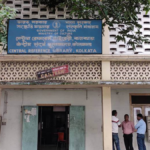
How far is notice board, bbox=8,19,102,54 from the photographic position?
25.3ft

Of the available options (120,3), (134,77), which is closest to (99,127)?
(134,77)

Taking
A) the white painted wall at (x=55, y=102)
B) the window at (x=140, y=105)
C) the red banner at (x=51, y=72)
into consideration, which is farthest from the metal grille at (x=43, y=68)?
the window at (x=140, y=105)

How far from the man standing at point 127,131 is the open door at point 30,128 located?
3.26 metres

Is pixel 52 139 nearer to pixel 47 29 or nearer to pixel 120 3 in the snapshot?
pixel 47 29

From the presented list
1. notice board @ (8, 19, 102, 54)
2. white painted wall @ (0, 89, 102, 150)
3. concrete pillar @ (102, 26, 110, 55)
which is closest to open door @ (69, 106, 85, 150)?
white painted wall @ (0, 89, 102, 150)

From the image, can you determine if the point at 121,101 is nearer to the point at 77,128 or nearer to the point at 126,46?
the point at 77,128

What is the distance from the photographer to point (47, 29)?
781 centimetres

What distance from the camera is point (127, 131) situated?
8.94 meters

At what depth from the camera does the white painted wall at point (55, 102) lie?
31.9ft

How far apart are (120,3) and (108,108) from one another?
10.7 feet

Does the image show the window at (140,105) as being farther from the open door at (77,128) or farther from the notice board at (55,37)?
the notice board at (55,37)

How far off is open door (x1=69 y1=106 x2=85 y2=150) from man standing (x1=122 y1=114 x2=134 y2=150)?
5.25 feet

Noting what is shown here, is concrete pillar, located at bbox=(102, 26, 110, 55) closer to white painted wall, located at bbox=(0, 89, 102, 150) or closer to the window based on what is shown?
white painted wall, located at bbox=(0, 89, 102, 150)

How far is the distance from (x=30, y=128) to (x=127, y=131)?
358 cm
